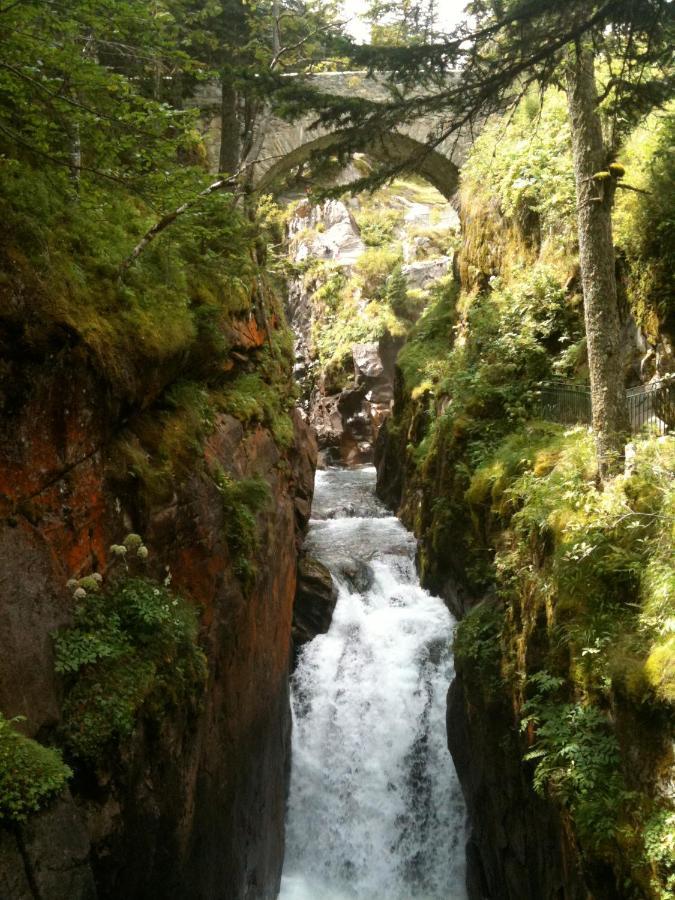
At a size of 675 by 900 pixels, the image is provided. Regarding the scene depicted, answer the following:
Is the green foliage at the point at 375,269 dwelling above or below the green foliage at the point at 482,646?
above

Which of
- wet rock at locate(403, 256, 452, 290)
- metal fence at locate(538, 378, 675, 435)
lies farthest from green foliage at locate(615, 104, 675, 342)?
wet rock at locate(403, 256, 452, 290)

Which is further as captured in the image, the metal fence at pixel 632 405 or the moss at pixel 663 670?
the metal fence at pixel 632 405

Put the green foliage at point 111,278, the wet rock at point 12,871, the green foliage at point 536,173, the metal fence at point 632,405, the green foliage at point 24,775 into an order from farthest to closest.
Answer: the green foliage at point 536,173 → the metal fence at point 632,405 → the green foliage at point 111,278 → the green foliage at point 24,775 → the wet rock at point 12,871

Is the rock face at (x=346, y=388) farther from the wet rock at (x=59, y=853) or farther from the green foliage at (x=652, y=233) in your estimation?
the wet rock at (x=59, y=853)

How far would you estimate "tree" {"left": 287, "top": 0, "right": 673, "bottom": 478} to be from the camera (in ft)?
19.2

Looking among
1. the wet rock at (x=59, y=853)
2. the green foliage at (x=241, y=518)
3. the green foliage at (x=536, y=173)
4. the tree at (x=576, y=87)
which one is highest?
the green foliage at (x=536, y=173)

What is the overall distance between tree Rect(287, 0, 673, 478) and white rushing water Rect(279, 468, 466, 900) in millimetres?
6113

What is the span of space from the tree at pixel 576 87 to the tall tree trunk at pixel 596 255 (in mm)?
12

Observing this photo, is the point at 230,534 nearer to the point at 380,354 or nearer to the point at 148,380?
the point at 148,380

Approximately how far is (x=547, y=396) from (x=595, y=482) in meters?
3.50

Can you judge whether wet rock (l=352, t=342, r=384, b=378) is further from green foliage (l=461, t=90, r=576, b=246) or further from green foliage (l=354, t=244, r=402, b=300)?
green foliage (l=461, t=90, r=576, b=246)

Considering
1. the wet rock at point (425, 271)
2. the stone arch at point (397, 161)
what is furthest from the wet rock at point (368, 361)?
the stone arch at point (397, 161)

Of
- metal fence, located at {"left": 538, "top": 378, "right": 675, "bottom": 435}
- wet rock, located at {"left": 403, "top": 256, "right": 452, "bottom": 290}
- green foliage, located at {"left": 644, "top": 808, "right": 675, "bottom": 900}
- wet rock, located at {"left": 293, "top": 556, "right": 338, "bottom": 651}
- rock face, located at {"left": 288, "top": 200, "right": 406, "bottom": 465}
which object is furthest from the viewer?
wet rock, located at {"left": 403, "top": 256, "right": 452, "bottom": 290}

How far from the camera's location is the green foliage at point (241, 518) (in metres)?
8.59
